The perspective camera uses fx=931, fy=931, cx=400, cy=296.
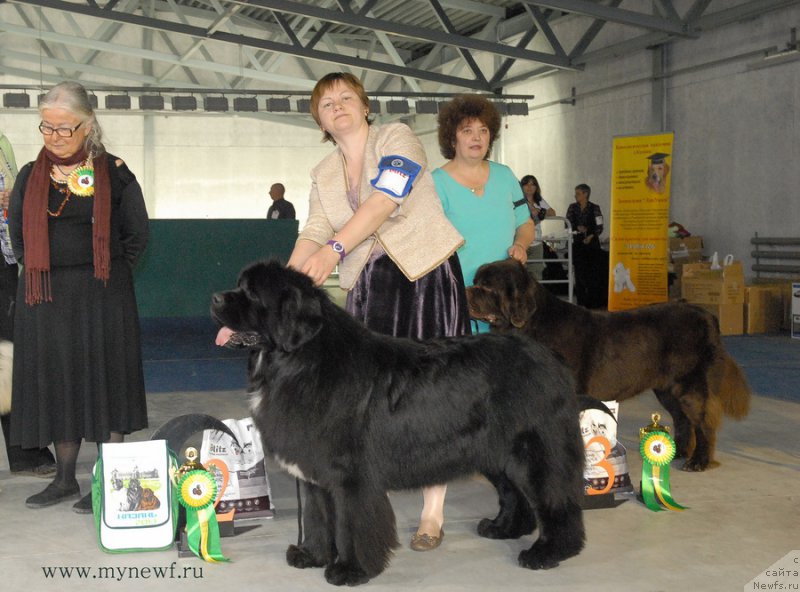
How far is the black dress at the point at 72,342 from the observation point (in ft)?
12.7

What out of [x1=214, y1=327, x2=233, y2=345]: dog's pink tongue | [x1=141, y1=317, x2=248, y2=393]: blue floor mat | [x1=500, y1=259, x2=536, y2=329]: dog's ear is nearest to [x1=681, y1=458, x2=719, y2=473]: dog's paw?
[x1=500, y1=259, x2=536, y2=329]: dog's ear

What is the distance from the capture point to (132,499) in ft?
11.1

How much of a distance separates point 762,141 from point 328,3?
28.8 ft

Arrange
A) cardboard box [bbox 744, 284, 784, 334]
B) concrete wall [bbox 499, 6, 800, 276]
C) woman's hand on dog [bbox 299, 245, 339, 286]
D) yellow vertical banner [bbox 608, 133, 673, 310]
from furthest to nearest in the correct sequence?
concrete wall [bbox 499, 6, 800, 276] → cardboard box [bbox 744, 284, 784, 334] → yellow vertical banner [bbox 608, 133, 673, 310] → woman's hand on dog [bbox 299, 245, 339, 286]

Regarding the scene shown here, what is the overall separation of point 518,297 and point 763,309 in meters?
8.30

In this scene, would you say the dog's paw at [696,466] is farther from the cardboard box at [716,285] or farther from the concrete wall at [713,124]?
the concrete wall at [713,124]

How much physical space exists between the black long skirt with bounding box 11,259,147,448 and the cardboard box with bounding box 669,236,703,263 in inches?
415

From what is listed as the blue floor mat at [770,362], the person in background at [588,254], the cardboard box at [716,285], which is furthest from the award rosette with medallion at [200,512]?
the person in background at [588,254]

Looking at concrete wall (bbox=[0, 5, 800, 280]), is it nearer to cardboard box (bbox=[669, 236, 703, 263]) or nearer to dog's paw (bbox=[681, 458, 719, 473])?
cardboard box (bbox=[669, 236, 703, 263])

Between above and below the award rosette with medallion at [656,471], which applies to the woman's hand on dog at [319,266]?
above

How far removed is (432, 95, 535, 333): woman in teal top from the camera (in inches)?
157

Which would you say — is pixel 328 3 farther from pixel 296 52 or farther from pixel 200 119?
pixel 200 119

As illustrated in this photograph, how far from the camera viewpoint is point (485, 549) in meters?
3.40

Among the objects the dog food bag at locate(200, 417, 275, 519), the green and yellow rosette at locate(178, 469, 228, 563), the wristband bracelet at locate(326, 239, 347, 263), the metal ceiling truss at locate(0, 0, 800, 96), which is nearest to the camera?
the wristband bracelet at locate(326, 239, 347, 263)
